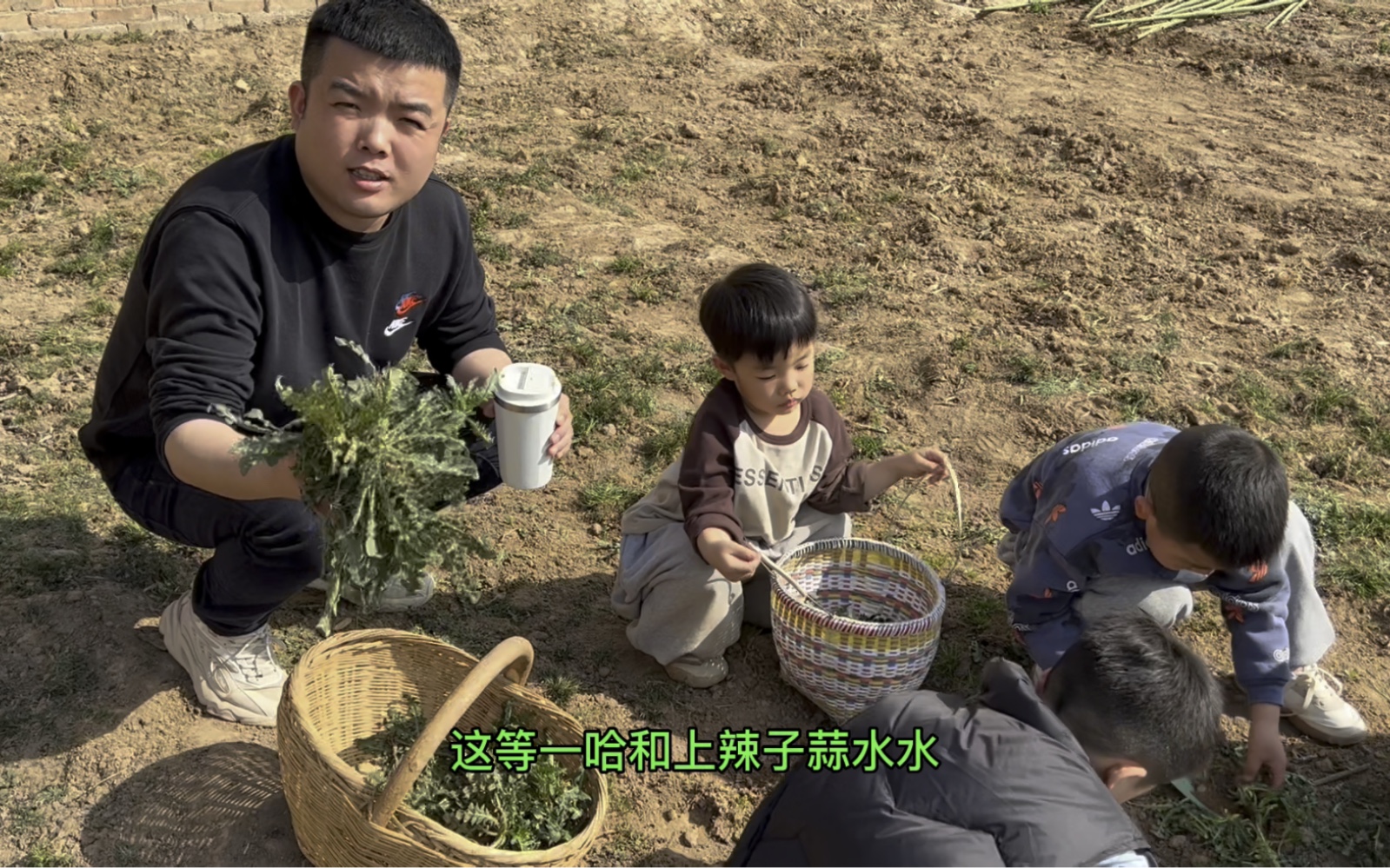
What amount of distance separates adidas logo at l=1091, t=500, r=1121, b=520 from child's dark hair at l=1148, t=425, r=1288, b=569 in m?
0.26

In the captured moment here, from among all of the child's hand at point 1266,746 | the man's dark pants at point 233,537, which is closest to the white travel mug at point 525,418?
the man's dark pants at point 233,537

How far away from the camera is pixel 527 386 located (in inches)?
96.3

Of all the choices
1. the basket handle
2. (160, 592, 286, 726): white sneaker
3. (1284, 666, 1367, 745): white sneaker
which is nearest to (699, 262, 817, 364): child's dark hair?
the basket handle

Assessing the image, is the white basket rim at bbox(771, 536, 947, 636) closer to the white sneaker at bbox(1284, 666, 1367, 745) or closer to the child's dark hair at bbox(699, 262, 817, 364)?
the child's dark hair at bbox(699, 262, 817, 364)

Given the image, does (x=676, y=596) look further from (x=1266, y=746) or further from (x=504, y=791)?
(x=1266, y=746)

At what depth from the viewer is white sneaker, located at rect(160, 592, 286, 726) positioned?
308 centimetres

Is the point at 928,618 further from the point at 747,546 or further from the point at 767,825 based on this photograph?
the point at 767,825

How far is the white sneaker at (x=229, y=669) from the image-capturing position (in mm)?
3078

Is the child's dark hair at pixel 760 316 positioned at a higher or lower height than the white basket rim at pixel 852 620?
higher

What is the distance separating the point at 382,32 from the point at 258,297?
631mm

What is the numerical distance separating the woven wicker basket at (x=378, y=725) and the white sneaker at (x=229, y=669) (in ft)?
0.95

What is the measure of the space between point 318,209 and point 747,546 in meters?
1.32

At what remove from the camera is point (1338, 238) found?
5.79m

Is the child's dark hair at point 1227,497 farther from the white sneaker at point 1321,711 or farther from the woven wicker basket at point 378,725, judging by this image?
the woven wicker basket at point 378,725
